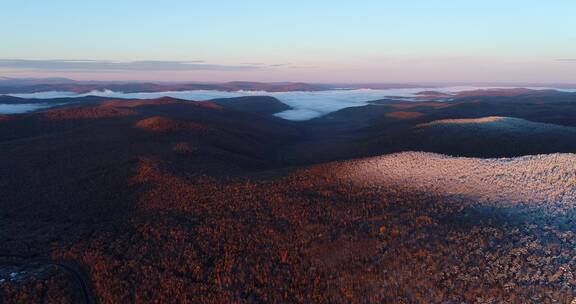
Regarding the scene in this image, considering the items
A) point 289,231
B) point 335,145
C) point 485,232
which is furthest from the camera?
point 335,145

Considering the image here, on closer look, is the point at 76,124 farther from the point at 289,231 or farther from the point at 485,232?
the point at 485,232

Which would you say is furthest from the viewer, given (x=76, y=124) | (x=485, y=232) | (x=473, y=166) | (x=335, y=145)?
(x=76, y=124)

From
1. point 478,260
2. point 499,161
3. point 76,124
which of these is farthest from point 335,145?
point 76,124

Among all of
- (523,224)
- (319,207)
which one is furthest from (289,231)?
(523,224)

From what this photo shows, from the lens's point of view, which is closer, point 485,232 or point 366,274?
point 366,274

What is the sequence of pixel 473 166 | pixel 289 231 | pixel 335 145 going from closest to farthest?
pixel 289 231, pixel 473 166, pixel 335 145

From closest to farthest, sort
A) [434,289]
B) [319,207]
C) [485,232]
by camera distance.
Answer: [434,289]
[485,232]
[319,207]

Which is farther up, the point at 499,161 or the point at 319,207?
the point at 499,161

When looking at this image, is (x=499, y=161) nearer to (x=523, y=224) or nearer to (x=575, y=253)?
(x=523, y=224)

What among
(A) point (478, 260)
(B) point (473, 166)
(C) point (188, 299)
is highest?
(B) point (473, 166)
